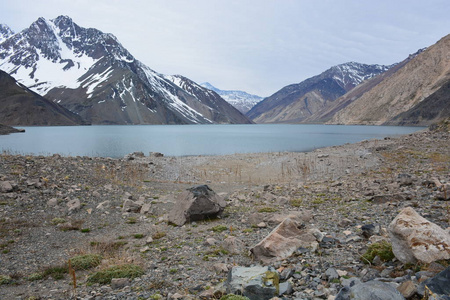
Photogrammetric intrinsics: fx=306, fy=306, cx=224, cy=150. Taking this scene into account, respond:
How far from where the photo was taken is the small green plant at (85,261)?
8.51 m

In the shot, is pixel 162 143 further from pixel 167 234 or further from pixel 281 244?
pixel 281 244

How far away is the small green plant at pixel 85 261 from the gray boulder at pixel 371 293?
689 cm

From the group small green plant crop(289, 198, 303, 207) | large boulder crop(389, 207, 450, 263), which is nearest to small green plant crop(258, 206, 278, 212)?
small green plant crop(289, 198, 303, 207)

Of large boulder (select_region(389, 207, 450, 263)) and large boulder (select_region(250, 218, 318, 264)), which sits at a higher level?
large boulder (select_region(389, 207, 450, 263))

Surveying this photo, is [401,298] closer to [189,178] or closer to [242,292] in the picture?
[242,292]

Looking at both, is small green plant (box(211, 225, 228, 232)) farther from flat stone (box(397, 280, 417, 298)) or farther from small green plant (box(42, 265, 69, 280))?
flat stone (box(397, 280, 417, 298))

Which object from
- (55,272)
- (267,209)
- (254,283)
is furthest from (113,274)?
(267,209)

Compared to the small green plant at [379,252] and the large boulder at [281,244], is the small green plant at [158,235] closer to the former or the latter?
the large boulder at [281,244]

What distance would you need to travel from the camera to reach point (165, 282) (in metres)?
7.02

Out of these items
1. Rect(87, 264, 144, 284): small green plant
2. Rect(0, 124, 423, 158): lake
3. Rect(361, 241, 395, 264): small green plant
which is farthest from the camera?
Rect(0, 124, 423, 158): lake

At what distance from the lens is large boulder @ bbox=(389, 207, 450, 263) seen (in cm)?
539

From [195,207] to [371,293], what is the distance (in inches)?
348

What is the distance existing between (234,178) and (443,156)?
58.2 ft

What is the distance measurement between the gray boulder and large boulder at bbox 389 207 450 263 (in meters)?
1.56
